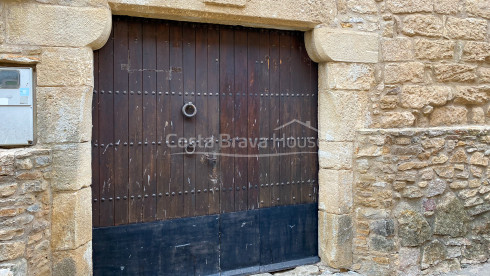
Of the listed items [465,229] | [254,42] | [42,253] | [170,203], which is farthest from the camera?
[465,229]

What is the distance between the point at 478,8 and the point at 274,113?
215 centimetres

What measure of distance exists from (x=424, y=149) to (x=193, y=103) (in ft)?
6.61

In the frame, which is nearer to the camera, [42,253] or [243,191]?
[42,253]

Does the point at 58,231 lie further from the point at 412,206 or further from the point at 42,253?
the point at 412,206

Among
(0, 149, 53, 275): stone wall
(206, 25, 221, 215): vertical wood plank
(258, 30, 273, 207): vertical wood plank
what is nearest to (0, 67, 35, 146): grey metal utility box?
(0, 149, 53, 275): stone wall

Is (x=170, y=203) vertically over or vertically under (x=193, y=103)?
under

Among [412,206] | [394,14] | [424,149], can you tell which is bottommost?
[412,206]

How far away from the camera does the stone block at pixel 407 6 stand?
3.72 metres

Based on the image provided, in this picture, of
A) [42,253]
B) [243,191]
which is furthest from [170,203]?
[42,253]

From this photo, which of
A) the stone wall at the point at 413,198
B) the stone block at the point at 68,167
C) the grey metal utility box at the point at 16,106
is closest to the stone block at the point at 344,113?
the stone wall at the point at 413,198

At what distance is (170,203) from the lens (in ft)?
11.0

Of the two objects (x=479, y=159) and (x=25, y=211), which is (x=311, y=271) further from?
(x=25, y=211)

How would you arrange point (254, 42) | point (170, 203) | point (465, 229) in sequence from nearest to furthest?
1. point (170, 203)
2. point (254, 42)
3. point (465, 229)

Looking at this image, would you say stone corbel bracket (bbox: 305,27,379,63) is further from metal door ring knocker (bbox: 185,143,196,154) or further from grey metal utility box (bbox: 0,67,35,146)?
grey metal utility box (bbox: 0,67,35,146)
